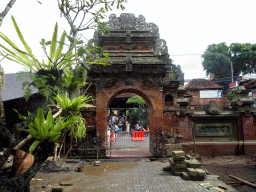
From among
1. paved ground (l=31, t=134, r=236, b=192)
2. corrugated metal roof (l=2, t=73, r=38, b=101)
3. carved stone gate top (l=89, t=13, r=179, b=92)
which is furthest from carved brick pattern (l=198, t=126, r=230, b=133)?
corrugated metal roof (l=2, t=73, r=38, b=101)

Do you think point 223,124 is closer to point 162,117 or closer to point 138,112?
point 162,117

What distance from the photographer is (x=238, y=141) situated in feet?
33.9

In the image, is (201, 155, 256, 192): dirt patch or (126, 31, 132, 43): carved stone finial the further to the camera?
(126, 31, 132, 43): carved stone finial

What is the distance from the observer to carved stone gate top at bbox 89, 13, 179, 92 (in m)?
9.96

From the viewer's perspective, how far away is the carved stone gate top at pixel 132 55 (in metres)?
9.96

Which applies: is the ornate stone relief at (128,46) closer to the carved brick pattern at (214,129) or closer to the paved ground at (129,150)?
the paved ground at (129,150)

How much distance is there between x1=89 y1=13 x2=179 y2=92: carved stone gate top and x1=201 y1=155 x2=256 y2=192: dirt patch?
4.18m

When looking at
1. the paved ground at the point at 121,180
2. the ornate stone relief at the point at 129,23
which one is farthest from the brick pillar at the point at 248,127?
the ornate stone relief at the point at 129,23

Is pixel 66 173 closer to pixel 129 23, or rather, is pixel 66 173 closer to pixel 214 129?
pixel 214 129

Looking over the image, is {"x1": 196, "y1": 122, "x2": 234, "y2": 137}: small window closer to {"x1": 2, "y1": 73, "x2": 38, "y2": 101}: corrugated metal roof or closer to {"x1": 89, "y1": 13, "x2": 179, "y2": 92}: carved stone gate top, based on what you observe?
{"x1": 89, "y1": 13, "x2": 179, "y2": 92}: carved stone gate top

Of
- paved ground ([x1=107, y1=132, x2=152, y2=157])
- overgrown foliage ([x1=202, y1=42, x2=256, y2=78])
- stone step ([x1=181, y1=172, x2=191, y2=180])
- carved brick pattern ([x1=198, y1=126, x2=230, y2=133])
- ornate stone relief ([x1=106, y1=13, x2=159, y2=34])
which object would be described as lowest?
stone step ([x1=181, y1=172, x2=191, y2=180])

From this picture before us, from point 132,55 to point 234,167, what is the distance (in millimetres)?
7181

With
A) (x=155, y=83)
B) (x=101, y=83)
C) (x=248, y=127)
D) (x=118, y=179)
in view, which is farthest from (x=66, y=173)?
(x=248, y=127)

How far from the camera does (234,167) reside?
8.46 meters
